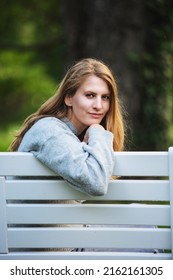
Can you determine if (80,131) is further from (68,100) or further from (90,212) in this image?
(90,212)

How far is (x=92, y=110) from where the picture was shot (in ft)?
9.07

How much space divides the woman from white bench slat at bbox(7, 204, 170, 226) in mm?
106

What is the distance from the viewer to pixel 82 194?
2.29 metres

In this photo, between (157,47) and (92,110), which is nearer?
(92,110)

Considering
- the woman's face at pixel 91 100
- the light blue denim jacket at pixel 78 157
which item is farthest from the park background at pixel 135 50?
the light blue denim jacket at pixel 78 157

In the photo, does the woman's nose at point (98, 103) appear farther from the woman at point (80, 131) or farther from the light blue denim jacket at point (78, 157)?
the light blue denim jacket at point (78, 157)

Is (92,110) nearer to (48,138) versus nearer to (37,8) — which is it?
(48,138)

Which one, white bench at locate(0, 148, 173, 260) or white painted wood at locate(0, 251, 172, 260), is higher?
white bench at locate(0, 148, 173, 260)

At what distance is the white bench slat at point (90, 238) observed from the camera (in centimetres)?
230

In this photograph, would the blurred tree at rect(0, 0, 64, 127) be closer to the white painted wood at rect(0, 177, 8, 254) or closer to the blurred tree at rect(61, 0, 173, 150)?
the blurred tree at rect(61, 0, 173, 150)

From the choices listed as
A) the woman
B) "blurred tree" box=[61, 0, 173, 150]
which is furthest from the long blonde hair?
"blurred tree" box=[61, 0, 173, 150]

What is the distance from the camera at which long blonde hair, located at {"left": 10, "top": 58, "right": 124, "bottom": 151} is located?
9.11 ft

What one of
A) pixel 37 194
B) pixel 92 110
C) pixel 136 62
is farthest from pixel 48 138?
pixel 136 62
